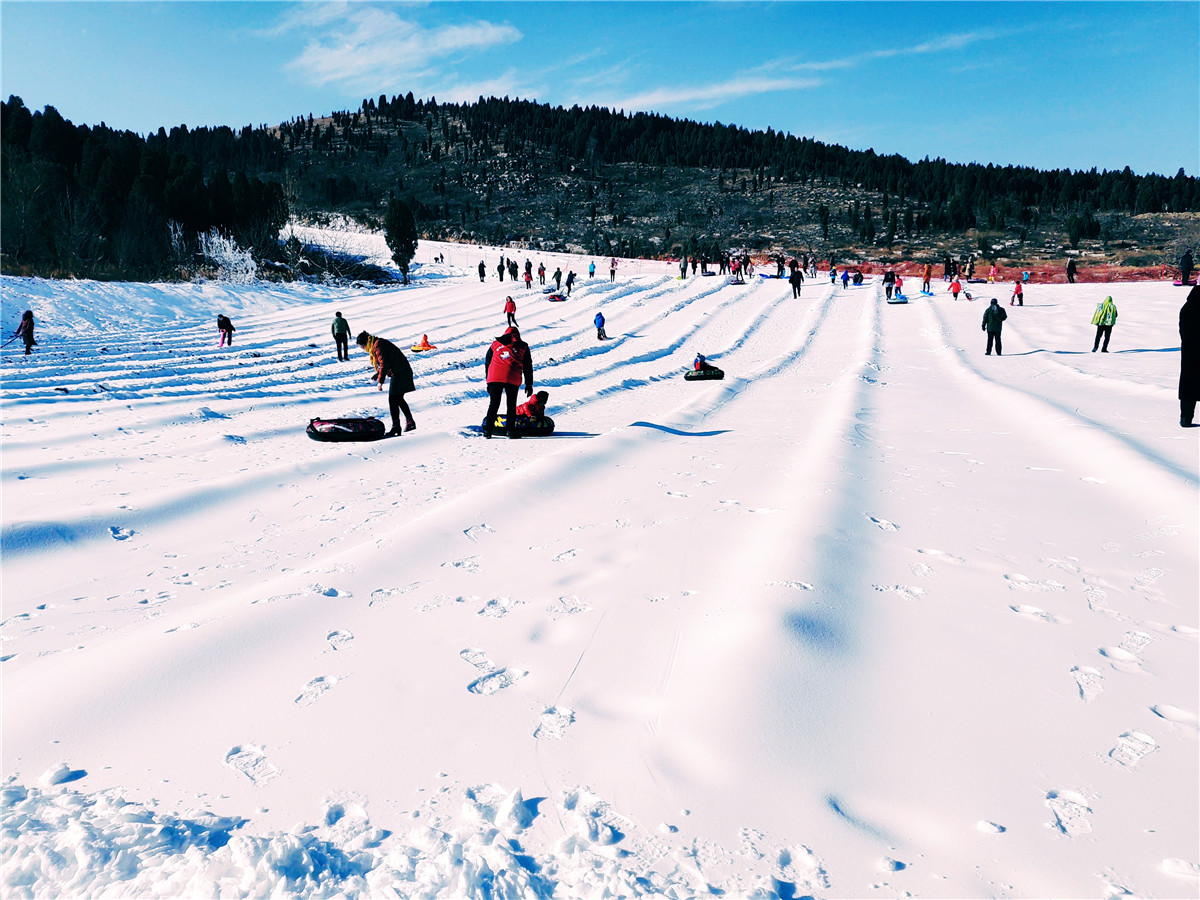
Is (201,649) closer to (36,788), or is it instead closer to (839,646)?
(36,788)

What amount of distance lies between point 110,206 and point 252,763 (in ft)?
149

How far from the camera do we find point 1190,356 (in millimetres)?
7098

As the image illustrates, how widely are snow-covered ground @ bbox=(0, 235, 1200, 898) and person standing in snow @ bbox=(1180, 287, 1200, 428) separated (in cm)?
35

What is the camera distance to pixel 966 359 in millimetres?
16891

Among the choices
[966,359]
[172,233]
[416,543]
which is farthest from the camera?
[172,233]

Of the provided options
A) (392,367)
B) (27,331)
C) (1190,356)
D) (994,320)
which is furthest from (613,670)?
(27,331)

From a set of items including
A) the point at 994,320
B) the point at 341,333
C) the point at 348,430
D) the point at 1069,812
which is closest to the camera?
the point at 1069,812

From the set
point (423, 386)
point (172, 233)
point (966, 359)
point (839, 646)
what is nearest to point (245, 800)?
point (839, 646)

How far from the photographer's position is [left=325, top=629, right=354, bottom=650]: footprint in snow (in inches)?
117

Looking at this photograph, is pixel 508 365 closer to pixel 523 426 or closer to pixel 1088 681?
pixel 523 426

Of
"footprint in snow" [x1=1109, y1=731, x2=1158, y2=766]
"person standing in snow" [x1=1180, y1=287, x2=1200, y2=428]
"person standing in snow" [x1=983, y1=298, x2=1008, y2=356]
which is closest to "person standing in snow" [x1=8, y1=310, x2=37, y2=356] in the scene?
"footprint in snow" [x1=1109, y1=731, x2=1158, y2=766]

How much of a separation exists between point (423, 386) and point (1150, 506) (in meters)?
12.4

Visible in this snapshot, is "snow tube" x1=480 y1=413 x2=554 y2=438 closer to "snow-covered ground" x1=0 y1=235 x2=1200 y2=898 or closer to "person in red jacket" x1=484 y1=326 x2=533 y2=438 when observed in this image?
"person in red jacket" x1=484 y1=326 x2=533 y2=438

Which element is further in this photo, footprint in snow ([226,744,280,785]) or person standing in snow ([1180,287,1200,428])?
person standing in snow ([1180,287,1200,428])
